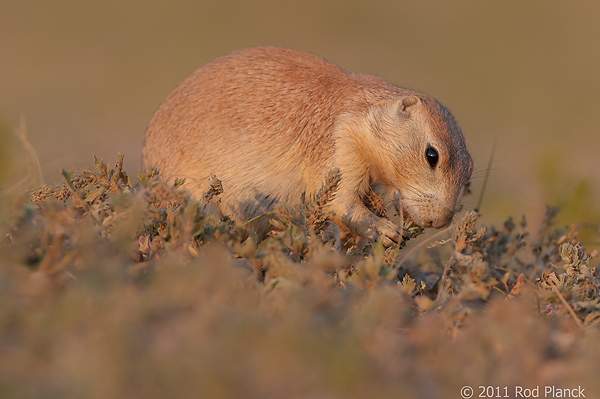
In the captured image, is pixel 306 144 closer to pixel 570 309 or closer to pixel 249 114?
pixel 249 114

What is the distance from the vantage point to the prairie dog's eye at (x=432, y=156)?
420cm

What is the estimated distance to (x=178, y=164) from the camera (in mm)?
4520

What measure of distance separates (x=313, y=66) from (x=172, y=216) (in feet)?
7.98

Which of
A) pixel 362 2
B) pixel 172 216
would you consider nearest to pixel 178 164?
pixel 172 216

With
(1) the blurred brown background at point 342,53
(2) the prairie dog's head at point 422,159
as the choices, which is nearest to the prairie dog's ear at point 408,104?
(2) the prairie dog's head at point 422,159

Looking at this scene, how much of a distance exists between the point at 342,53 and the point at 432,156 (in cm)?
2373

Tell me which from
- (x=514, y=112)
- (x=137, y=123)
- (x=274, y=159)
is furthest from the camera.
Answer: (x=514, y=112)

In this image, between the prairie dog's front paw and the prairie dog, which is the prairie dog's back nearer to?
the prairie dog

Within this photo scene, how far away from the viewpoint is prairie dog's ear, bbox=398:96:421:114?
4.32 metres

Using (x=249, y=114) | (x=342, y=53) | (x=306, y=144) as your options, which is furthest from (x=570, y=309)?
(x=342, y=53)

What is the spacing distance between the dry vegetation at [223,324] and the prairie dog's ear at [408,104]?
160 centimetres

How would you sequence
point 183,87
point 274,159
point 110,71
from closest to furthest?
1. point 274,159
2. point 183,87
3. point 110,71

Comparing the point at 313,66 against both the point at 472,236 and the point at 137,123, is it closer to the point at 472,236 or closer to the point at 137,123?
the point at 472,236

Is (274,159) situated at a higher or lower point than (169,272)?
lower
